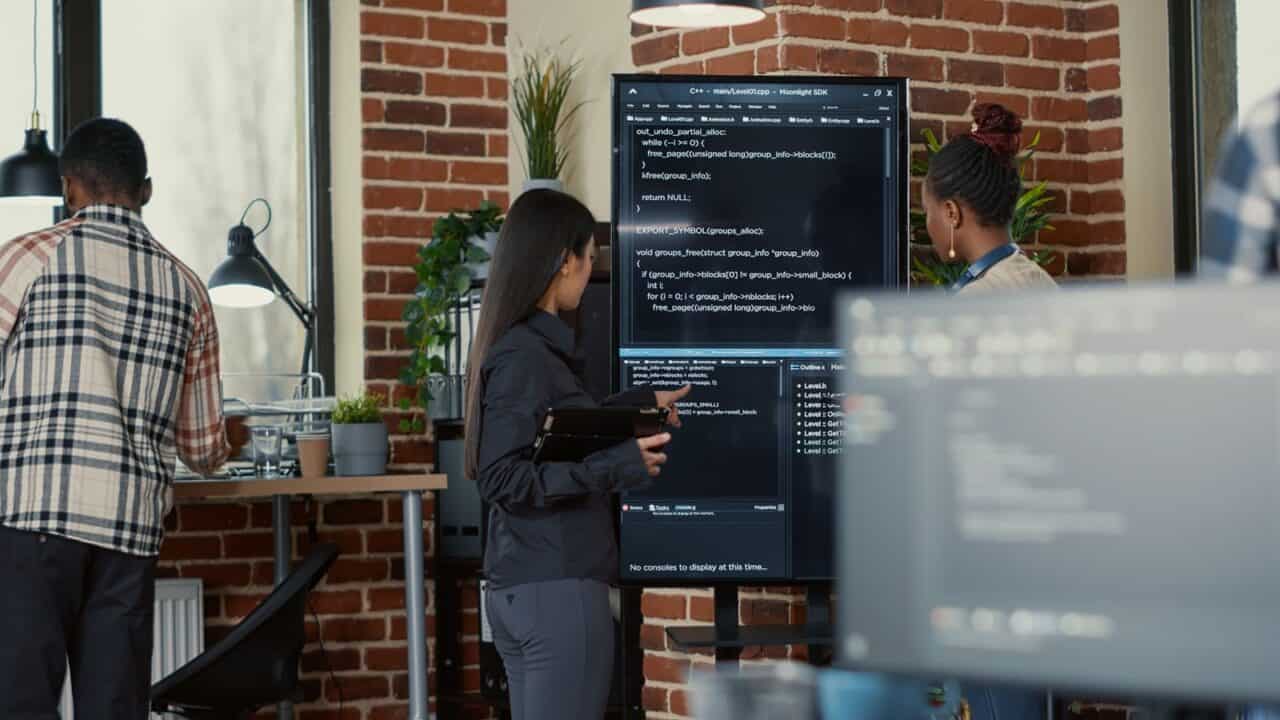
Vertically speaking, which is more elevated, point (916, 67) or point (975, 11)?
point (975, 11)

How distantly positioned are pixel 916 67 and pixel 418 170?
1712mm

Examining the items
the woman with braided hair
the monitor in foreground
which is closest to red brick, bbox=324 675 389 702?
the woman with braided hair

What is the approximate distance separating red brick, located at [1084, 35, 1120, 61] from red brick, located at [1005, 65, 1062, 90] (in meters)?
0.11

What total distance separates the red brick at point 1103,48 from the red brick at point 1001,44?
198 millimetres

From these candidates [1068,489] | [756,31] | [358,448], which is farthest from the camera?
[358,448]

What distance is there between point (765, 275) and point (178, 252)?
2106 millimetres

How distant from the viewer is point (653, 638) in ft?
13.3

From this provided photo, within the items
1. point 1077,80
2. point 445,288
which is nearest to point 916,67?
point 1077,80

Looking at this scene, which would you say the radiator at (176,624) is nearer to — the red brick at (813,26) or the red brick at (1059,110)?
the red brick at (813,26)

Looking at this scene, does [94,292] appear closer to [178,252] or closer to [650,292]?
[650,292]

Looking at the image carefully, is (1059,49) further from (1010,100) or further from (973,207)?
(973,207)

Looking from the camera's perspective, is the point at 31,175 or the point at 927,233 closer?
the point at 927,233

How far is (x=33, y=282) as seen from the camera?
10.8 ft

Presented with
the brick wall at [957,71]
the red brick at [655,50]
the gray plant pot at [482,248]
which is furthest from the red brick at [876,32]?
the gray plant pot at [482,248]
